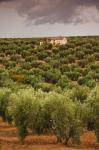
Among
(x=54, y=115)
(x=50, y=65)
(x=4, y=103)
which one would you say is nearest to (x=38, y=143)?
(x=54, y=115)

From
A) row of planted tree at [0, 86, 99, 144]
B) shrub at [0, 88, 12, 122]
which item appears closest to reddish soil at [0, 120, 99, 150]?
row of planted tree at [0, 86, 99, 144]

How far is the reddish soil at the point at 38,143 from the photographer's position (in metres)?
43.5

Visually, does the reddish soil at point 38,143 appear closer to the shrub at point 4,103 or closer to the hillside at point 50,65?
the shrub at point 4,103

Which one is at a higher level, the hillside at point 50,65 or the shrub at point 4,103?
the shrub at point 4,103

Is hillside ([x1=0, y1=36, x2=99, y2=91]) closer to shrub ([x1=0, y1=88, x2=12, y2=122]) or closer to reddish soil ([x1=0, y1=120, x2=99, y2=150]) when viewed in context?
shrub ([x1=0, y1=88, x2=12, y2=122])

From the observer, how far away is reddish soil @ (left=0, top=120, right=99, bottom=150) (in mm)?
43453

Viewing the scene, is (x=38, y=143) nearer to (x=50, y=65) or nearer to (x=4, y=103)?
(x=4, y=103)

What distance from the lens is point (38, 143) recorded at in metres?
46.2

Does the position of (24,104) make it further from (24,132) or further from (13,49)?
(13,49)

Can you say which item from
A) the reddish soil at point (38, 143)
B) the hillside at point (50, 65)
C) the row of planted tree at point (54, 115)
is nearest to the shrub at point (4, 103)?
the reddish soil at point (38, 143)

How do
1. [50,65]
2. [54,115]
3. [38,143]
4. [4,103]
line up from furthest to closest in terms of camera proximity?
[50,65], [4,103], [38,143], [54,115]

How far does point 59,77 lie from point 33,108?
148ft

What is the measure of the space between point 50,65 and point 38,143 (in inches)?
2380

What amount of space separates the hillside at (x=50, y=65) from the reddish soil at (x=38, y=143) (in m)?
19.2
